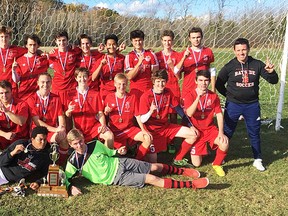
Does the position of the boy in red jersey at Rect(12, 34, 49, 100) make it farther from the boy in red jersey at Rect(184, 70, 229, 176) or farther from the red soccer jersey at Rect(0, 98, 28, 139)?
the boy in red jersey at Rect(184, 70, 229, 176)

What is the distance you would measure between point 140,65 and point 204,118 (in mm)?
1122

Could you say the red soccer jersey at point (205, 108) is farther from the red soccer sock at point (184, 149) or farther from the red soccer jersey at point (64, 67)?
the red soccer jersey at point (64, 67)

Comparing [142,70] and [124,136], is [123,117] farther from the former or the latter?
[142,70]

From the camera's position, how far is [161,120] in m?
4.29

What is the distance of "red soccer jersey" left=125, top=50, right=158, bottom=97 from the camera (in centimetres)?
475

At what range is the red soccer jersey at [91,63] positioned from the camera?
15.7 feet

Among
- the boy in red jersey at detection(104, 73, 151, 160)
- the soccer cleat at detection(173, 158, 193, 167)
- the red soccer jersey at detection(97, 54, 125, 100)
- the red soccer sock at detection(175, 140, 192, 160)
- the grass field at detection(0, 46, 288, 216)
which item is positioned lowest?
the grass field at detection(0, 46, 288, 216)

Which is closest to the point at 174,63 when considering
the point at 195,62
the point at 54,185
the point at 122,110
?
the point at 195,62

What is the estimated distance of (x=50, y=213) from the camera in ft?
10.1

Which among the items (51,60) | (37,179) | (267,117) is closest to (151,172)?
(37,179)

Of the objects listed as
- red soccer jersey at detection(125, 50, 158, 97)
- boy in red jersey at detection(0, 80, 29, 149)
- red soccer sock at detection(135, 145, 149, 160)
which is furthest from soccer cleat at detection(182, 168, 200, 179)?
boy in red jersey at detection(0, 80, 29, 149)

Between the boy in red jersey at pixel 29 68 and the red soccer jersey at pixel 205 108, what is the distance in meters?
2.06

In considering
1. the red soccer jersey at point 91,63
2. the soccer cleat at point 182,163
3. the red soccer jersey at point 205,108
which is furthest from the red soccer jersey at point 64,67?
the soccer cleat at point 182,163

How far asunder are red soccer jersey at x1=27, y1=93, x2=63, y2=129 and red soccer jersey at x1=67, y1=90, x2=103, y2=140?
0.19 meters
